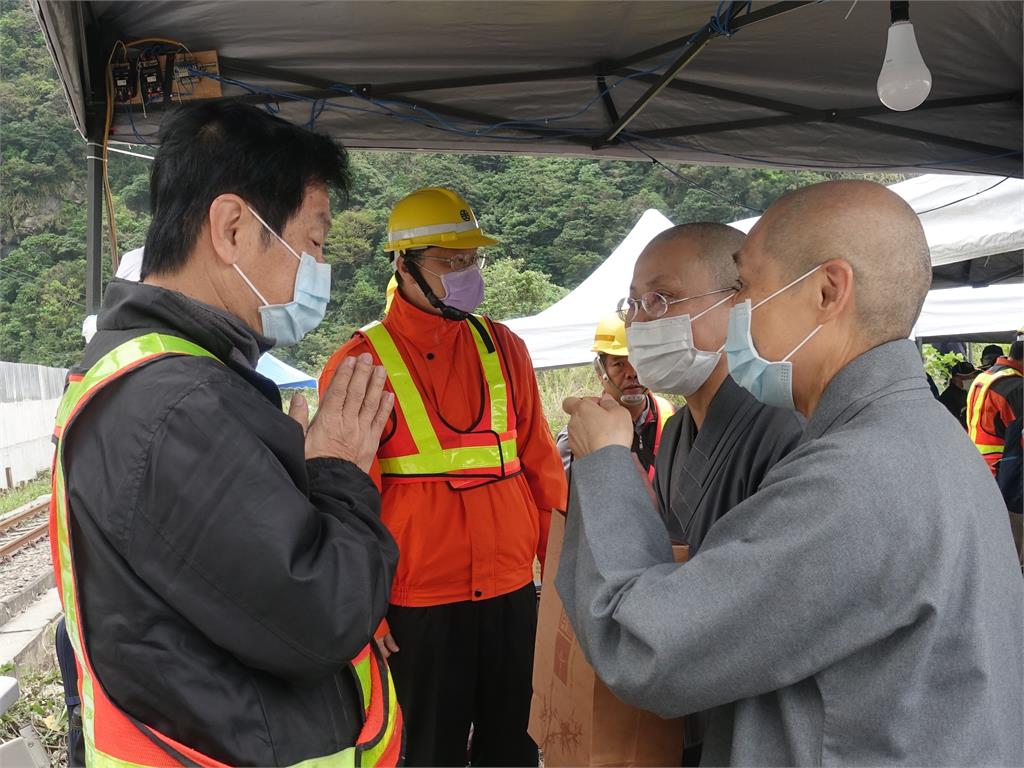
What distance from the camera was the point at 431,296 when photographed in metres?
3.23

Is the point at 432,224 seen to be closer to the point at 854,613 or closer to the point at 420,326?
the point at 420,326

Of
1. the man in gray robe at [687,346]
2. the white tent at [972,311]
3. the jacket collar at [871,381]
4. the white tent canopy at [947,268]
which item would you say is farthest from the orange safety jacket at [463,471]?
the white tent at [972,311]

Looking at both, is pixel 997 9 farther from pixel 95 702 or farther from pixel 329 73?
pixel 95 702

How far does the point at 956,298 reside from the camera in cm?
1006

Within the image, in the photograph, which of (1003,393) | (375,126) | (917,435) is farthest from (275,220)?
(1003,393)

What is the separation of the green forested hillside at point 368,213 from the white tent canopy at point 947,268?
23.3 feet

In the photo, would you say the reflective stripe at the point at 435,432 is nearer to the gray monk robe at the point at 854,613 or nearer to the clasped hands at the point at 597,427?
the clasped hands at the point at 597,427

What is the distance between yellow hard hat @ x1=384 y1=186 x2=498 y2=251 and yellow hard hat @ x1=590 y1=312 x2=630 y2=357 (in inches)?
48.5

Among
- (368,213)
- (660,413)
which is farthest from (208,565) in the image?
(368,213)

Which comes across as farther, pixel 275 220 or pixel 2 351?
pixel 2 351

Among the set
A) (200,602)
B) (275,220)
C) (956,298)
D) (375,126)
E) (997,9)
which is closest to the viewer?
(200,602)

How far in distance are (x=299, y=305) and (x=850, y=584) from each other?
1.16m

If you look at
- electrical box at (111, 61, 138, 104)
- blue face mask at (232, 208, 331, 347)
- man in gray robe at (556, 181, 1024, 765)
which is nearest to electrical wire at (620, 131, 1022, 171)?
electrical box at (111, 61, 138, 104)

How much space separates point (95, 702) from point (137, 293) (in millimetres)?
664
